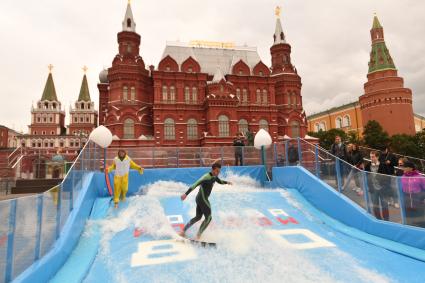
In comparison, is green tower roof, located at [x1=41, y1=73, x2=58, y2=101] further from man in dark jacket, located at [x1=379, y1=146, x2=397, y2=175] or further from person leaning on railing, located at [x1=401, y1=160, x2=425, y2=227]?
person leaning on railing, located at [x1=401, y1=160, x2=425, y2=227]

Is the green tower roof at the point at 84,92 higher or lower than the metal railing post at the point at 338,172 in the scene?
higher

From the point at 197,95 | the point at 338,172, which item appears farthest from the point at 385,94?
the point at 338,172

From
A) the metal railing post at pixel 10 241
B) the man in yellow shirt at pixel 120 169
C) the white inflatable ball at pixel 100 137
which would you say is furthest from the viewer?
the white inflatable ball at pixel 100 137

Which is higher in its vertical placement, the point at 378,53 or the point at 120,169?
the point at 378,53

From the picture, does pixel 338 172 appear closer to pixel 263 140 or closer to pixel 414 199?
pixel 414 199

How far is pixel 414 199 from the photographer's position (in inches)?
245

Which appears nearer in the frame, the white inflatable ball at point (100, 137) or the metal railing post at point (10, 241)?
the metal railing post at point (10, 241)

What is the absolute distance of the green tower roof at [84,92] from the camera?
8931cm

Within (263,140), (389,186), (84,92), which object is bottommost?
(389,186)

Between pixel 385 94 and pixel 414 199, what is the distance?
70.1 metres

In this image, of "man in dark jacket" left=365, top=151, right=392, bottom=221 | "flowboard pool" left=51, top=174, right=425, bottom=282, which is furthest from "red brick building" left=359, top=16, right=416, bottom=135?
"flowboard pool" left=51, top=174, right=425, bottom=282

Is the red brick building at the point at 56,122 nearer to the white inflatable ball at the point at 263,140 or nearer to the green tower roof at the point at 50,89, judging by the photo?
the green tower roof at the point at 50,89

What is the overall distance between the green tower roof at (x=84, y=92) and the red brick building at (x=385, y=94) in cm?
7947

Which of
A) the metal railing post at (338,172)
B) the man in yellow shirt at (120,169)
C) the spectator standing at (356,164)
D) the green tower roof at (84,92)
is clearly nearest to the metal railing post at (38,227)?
the man in yellow shirt at (120,169)
